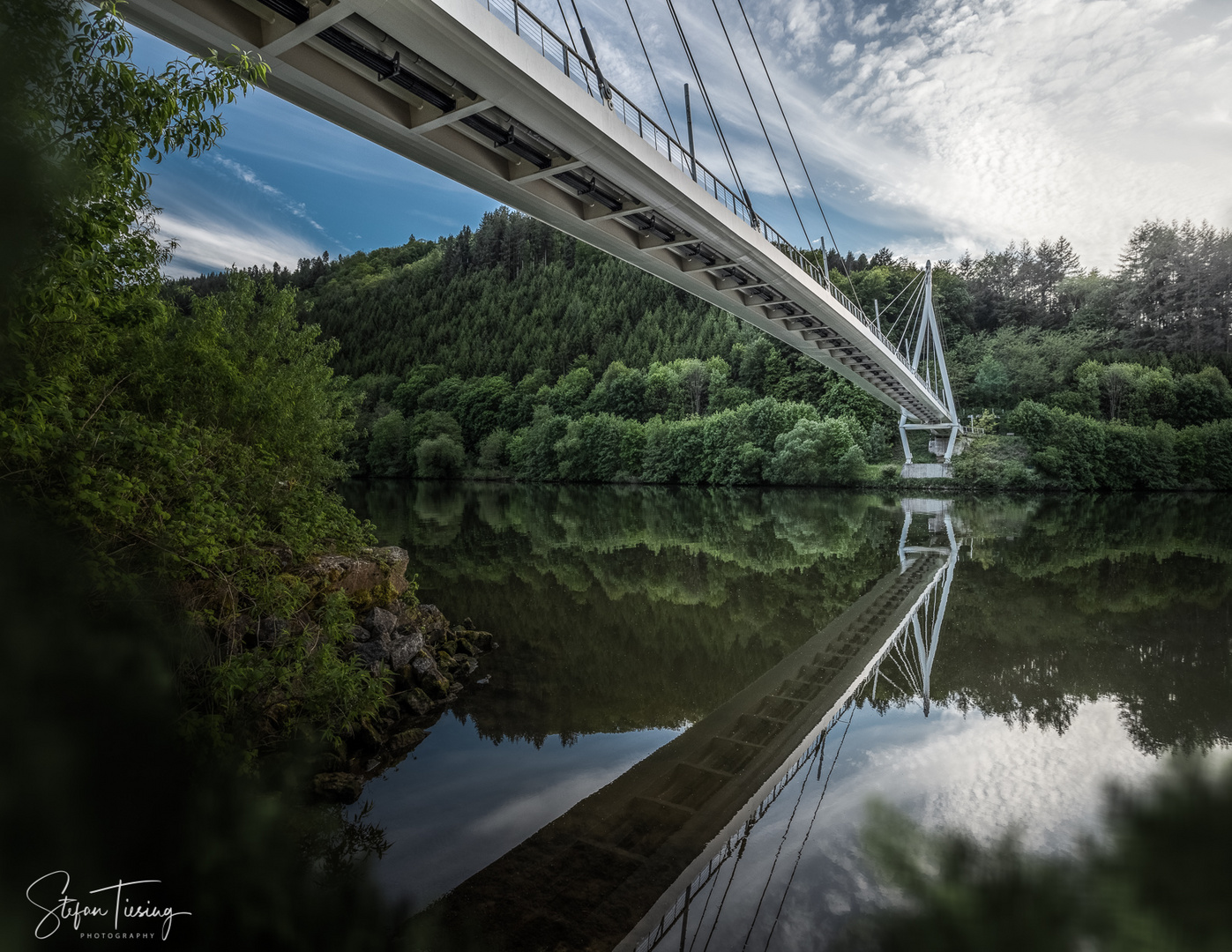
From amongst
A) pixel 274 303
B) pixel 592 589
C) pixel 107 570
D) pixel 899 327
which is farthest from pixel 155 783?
pixel 899 327

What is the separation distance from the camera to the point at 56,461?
13.4ft

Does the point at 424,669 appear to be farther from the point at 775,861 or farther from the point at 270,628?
the point at 775,861

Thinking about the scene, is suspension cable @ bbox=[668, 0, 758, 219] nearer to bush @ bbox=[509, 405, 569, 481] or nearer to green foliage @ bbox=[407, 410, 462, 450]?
bush @ bbox=[509, 405, 569, 481]

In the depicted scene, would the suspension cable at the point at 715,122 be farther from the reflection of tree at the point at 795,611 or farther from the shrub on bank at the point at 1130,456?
the shrub on bank at the point at 1130,456

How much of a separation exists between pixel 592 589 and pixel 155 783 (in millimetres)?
10033

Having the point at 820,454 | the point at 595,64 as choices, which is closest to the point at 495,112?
the point at 595,64

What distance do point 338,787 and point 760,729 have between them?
11.8 feet

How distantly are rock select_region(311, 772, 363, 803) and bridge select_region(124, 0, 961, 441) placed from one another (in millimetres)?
7286

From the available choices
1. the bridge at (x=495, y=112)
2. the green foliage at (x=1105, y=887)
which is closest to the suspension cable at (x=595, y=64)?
the bridge at (x=495, y=112)

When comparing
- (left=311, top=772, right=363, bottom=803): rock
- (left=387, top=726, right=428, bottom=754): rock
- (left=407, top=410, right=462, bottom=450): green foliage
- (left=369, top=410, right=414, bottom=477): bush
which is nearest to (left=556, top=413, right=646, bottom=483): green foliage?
(left=407, top=410, right=462, bottom=450): green foliage

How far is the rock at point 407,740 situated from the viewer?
6.02m

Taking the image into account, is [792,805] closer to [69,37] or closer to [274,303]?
[69,37]

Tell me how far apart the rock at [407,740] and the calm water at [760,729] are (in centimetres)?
13

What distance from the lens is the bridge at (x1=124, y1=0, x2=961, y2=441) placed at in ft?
23.9
